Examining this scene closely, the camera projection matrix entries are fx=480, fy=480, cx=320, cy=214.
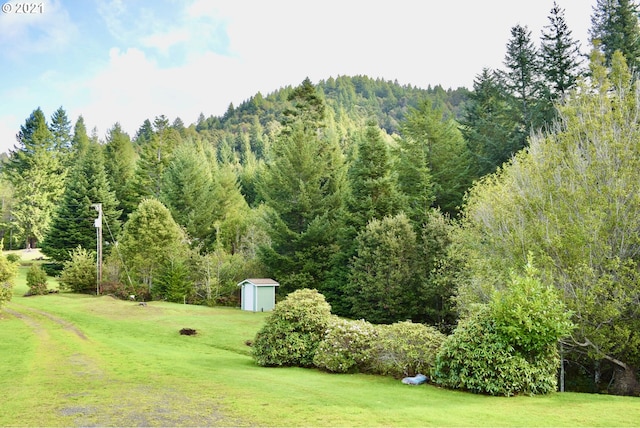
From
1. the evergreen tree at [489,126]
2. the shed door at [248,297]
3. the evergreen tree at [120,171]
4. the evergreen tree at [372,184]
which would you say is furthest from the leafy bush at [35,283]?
the evergreen tree at [489,126]

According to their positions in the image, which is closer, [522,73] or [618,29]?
[618,29]

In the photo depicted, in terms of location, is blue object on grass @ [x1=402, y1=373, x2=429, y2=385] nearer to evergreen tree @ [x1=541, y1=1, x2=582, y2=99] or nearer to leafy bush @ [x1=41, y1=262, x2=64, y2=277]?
evergreen tree @ [x1=541, y1=1, x2=582, y2=99]

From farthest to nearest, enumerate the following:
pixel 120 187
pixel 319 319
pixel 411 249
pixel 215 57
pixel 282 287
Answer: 1. pixel 120 187
2. pixel 282 287
3. pixel 411 249
4. pixel 215 57
5. pixel 319 319

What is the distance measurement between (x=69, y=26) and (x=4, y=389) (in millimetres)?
13485

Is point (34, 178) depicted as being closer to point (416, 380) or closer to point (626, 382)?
point (416, 380)

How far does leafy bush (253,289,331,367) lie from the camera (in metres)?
16.9

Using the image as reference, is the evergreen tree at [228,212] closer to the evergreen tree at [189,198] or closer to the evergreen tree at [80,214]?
the evergreen tree at [189,198]

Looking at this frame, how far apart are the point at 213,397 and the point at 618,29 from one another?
1525 inches

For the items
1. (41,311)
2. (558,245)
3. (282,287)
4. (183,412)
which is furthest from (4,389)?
(282,287)

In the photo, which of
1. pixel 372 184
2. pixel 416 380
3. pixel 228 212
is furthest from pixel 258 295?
pixel 228 212

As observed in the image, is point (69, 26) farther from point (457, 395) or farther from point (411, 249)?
point (411, 249)

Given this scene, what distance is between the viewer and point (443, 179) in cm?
4109

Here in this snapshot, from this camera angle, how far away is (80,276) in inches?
1592

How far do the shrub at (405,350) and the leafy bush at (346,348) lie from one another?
1.26ft
